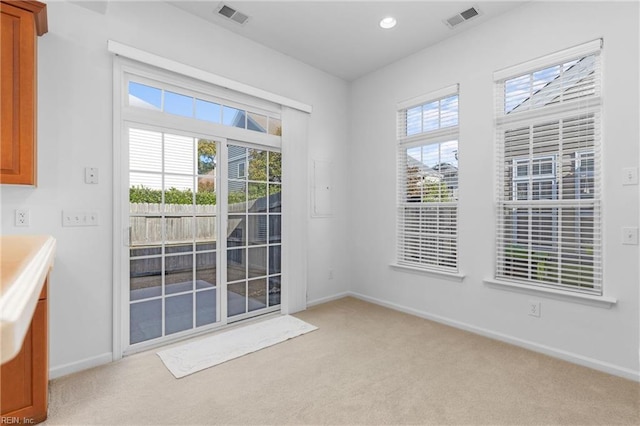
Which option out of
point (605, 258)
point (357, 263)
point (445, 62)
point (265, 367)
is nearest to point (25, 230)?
point (265, 367)

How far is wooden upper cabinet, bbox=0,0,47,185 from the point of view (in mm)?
1969

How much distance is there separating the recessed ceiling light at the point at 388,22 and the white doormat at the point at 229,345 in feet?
10.1

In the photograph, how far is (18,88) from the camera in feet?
6.60

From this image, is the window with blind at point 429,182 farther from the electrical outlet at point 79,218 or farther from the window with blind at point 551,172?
the electrical outlet at point 79,218

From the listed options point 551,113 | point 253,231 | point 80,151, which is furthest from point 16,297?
point 551,113

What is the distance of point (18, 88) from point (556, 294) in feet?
13.6

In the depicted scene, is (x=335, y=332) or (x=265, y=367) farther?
(x=335, y=332)

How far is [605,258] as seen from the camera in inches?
97.3

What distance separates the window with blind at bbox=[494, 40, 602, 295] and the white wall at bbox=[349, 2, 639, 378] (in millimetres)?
81

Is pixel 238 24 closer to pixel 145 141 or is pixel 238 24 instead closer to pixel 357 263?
pixel 145 141

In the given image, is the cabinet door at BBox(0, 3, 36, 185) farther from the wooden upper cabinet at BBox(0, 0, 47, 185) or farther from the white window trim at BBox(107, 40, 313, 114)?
the white window trim at BBox(107, 40, 313, 114)

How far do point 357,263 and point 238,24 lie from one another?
3106 mm

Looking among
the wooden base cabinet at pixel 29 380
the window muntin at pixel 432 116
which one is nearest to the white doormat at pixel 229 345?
the wooden base cabinet at pixel 29 380

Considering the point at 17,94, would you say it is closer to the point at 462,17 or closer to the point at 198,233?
the point at 198,233
